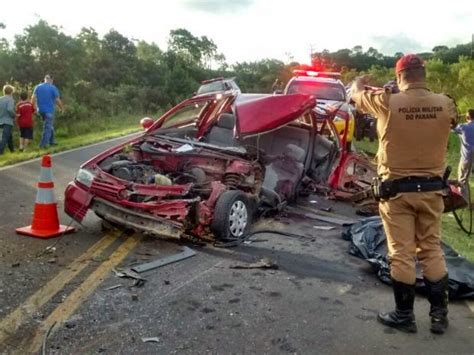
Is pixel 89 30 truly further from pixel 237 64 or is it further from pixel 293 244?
pixel 293 244

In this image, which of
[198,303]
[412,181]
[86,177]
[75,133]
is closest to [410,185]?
[412,181]

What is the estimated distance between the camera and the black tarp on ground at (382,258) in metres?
4.63

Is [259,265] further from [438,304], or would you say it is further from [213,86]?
[213,86]

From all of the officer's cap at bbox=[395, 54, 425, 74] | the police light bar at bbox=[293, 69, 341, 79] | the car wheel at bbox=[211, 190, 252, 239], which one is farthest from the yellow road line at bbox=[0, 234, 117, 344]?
the police light bar at bbox=[293, 69, 341, 79]

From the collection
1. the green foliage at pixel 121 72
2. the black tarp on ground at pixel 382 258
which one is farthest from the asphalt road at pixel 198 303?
the green foliage at pixel 121 72

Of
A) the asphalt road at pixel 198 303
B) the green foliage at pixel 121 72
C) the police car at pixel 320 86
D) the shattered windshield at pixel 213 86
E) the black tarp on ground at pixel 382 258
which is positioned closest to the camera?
the asphalt road at pixel 198 303

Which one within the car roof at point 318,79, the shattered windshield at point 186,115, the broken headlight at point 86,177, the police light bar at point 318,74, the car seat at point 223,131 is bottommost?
the broken headlight at point 86,177

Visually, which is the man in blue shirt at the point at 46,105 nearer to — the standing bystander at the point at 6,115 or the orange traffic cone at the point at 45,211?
the standing bystander at the point at 6,115

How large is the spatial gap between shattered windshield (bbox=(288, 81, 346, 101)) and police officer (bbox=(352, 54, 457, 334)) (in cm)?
1077

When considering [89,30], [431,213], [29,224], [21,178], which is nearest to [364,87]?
[431,213]

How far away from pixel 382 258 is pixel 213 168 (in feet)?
8.05

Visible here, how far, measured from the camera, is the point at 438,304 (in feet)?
13.2

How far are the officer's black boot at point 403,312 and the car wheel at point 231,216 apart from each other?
2346 millimetres

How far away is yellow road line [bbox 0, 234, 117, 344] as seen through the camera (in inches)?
148
